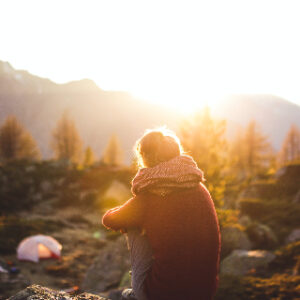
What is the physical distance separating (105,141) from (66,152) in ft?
379

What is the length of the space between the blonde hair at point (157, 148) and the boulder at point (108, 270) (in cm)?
708

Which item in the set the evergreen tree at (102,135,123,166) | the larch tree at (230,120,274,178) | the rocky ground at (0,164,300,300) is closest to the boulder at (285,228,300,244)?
the rocky ground at (0,164,300,300)

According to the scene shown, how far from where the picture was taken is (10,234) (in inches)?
568

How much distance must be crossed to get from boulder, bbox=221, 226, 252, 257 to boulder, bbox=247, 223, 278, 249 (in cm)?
56

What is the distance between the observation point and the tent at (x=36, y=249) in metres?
12.0

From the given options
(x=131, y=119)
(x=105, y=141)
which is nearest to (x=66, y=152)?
(x=105, y=141)

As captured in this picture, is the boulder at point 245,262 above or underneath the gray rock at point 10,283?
above

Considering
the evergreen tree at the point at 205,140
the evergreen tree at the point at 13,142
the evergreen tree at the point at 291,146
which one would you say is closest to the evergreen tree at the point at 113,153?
the evergreen tree at the point at 13,142

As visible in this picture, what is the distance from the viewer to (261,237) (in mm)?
10898

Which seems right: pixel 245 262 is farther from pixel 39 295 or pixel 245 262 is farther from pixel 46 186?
pixel 46 186

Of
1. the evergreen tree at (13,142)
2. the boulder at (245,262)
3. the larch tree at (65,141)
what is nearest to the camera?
the boulder at (245,262)

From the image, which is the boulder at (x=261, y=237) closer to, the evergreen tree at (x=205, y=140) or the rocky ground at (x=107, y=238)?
the rocky ground at (x=107, y=238)

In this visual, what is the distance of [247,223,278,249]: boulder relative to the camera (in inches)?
421

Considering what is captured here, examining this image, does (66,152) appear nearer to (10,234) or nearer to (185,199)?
(10,234)
